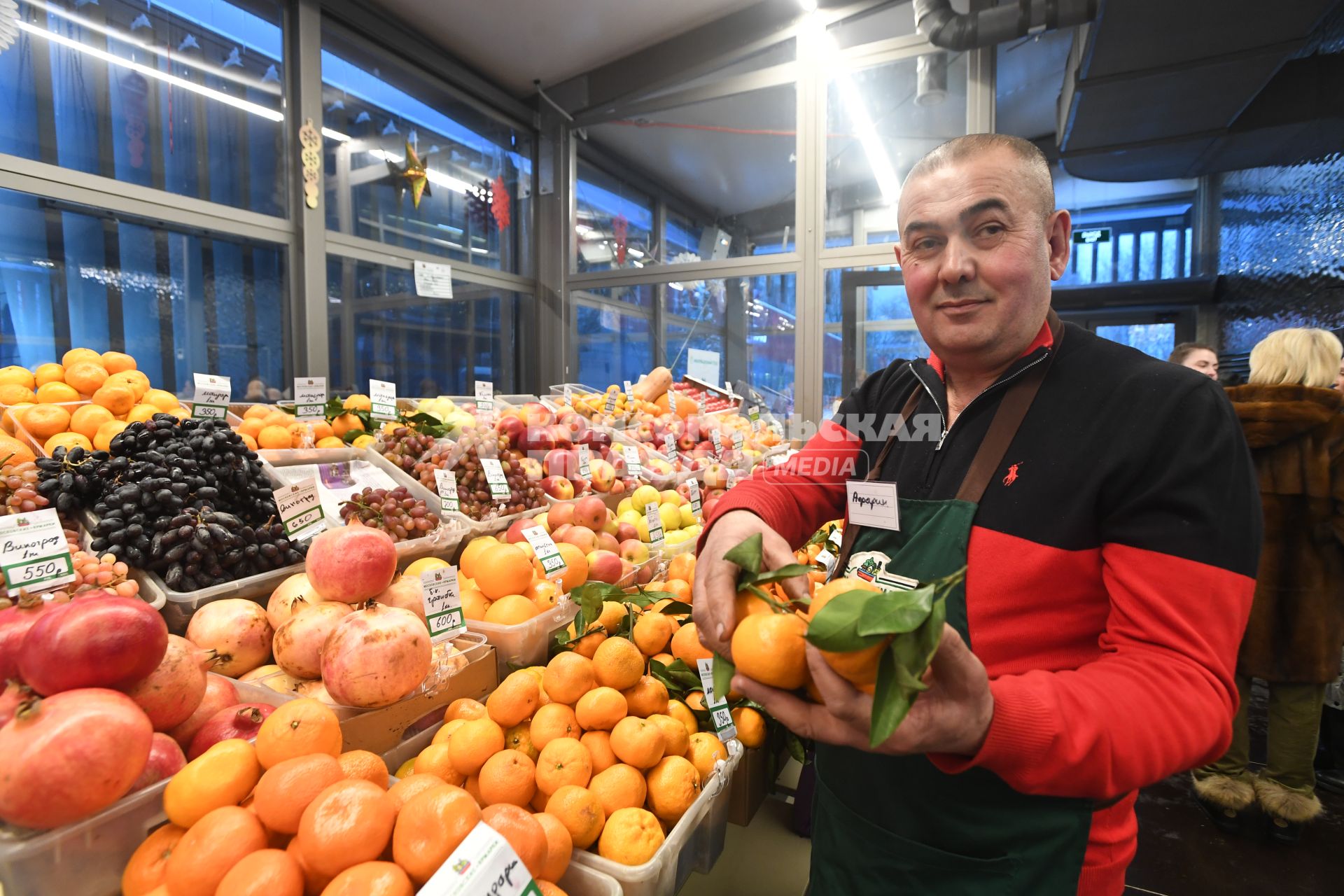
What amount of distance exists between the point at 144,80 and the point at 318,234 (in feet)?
3.30

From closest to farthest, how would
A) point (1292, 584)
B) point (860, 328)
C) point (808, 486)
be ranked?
1. point (808, 486)
2. point (1292, 584)
3. point (860, 328)

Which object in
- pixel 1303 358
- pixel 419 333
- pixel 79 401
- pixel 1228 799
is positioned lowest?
pixel 1228 799

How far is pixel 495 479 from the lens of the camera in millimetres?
2238

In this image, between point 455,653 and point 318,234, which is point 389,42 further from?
point 455,653

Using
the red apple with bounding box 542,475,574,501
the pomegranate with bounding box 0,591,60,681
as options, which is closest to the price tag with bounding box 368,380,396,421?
the red apple with bounding box 542,475,574,501

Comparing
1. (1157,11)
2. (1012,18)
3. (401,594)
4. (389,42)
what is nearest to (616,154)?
(389,42)

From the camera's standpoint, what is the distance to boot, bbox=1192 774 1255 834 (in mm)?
2512

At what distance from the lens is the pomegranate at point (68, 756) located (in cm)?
71

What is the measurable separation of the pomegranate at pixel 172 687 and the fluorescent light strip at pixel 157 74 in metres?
3.58

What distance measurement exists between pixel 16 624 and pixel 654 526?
5.45 feet

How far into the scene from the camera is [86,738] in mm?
744

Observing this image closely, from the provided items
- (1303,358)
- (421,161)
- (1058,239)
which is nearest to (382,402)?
(1058,239)

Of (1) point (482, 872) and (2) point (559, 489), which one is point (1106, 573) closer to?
(1) point (482, 872)

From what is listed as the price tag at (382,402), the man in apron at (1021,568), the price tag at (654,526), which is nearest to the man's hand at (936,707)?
the man in apron at (1021,568)
